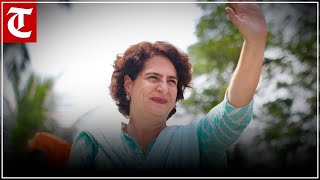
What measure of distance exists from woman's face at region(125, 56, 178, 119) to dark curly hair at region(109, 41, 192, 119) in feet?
0.14

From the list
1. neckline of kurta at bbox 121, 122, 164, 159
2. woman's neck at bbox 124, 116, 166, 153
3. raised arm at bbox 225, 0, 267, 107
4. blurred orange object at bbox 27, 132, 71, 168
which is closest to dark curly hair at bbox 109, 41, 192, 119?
woman's neck at bbox 124, 116, 166, 153

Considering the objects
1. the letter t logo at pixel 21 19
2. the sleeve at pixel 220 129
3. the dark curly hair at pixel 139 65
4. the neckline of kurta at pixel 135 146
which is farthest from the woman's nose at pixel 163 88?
the letter t logo at pixel 21 19

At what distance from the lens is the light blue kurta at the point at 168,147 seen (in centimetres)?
260

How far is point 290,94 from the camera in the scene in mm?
3553

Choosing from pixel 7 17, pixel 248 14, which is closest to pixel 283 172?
pixel 248 14

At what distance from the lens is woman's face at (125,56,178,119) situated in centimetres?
291

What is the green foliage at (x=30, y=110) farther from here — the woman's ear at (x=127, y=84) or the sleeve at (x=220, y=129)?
the sleeve at (x=220, y=129)

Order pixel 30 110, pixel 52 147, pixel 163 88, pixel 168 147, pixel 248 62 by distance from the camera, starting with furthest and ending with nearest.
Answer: pixel 30 110 → pixel 52 147 → pixel 163 88 → pixel 168 147 → pixel 248 62

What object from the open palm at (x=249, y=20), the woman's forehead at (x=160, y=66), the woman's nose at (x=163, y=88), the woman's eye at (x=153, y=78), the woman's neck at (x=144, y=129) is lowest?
the woman's neck at (x=144, y=129)

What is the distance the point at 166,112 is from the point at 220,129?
54cm

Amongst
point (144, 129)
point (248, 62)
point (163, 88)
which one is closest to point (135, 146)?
point (144, 129)

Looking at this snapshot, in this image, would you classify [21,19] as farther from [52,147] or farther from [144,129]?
[144,129]

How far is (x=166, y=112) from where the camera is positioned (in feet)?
9.75

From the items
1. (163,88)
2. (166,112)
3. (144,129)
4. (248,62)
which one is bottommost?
(144,129)
